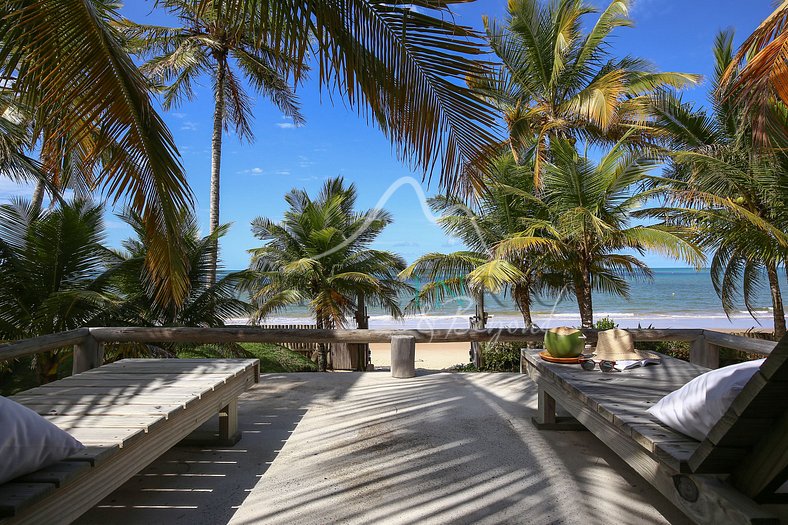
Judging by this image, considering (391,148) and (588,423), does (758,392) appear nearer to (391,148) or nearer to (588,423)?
(588,423)

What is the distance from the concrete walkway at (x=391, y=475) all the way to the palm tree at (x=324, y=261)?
619 centimetres

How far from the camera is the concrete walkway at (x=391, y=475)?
7.32 ft

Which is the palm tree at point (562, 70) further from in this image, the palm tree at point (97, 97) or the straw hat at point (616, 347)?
the palm tree at point (97, 97)

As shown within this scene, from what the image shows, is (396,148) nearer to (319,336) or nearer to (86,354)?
(319,336)

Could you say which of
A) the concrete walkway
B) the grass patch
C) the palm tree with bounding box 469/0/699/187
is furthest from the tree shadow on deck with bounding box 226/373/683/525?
the palm tree with bounding box 469/0/699/187

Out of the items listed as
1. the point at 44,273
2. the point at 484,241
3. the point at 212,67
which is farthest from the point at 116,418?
the point at 212,67

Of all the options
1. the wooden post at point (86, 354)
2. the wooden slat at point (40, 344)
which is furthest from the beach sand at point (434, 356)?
the wooden slat at point (40, 344)

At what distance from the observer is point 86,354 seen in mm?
4477

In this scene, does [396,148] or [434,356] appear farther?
[434,356]

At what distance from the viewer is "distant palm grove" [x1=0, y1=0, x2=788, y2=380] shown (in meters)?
2.39

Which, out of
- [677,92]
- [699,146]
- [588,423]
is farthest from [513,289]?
[588,423]

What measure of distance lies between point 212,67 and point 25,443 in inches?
478

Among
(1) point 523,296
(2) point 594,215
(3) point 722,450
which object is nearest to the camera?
(3) point 722,450

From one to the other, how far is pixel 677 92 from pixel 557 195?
4655 mm
